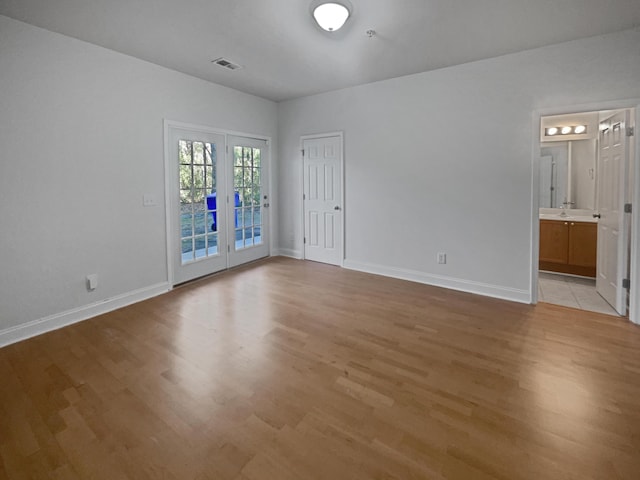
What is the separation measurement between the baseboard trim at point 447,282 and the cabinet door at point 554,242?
5.41ft

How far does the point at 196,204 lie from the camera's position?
4.52 meters

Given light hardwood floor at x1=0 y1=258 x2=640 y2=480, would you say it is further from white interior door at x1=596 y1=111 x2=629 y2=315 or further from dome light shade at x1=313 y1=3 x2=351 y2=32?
dome light shade at x1=313 y1=3 x2=351 y2=32

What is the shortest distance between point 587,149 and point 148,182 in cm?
621

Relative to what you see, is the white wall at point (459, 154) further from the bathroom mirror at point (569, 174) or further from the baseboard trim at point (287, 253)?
the bathroom mirror at point (569, 174)

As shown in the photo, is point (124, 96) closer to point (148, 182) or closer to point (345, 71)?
point (148, 182)

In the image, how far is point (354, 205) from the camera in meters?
5.02

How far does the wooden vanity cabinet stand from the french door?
4541mm

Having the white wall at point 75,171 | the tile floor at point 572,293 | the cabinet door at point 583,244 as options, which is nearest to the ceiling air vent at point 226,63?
the white wall at point 75,171

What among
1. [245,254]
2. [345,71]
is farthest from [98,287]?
[345,71]

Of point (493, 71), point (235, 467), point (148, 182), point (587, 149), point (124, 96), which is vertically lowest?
point (235, 467)

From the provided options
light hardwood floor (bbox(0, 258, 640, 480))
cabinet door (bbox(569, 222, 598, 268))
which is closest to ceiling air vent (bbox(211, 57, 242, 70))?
light hardwood floor (bbox(0, 258, 640, 480))

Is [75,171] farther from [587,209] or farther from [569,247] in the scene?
[587,209]

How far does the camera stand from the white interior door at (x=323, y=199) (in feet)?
17.1

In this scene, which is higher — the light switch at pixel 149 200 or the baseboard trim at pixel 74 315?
the light switch at pixel 149 200
